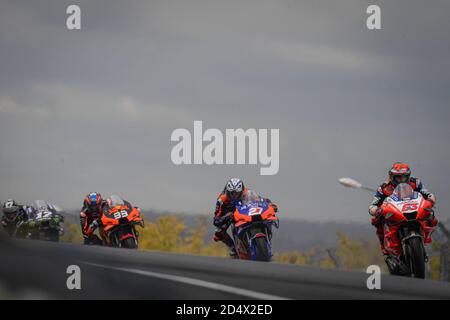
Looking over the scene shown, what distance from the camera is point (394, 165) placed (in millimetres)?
13773

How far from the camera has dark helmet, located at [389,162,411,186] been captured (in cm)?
1363

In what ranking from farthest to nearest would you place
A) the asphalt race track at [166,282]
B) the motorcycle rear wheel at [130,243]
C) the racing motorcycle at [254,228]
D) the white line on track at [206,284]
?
the motorcycle rear wheel at [130,243]
the racing motorcycle at [254,228]
the white line on track at [206,284]
the asphalt race track at [166,282]

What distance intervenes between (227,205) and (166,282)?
9.42m

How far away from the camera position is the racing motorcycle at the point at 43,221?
2569 cm

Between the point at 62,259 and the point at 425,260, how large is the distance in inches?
217

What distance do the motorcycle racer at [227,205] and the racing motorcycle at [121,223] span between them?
3.04 m

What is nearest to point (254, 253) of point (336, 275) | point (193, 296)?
point (336, 275)

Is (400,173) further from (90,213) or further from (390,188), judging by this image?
(90,213)

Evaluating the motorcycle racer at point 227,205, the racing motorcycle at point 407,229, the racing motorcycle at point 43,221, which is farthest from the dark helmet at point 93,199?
the racing motorcycle at point 407,229

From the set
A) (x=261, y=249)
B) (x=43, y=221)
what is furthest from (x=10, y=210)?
(x=261, y=249)

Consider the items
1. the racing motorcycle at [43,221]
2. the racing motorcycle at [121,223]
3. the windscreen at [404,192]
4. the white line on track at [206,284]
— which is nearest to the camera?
the white line on track at [206,284]

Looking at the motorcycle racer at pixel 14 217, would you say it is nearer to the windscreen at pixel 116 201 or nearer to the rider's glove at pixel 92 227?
the rider's glove at pixel 92 227

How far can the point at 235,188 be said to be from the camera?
A: 16.6 m
